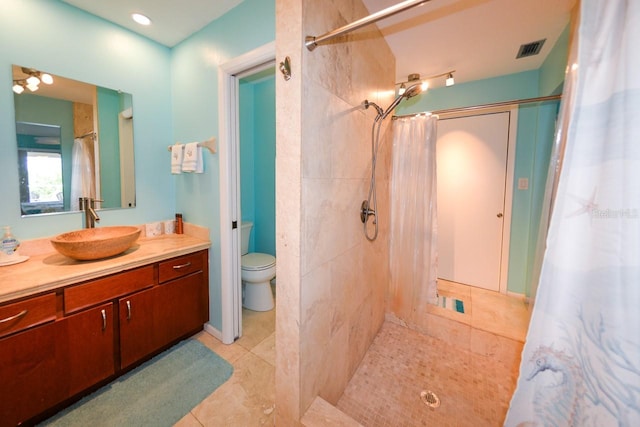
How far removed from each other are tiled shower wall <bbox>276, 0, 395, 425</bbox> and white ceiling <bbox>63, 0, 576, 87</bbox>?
1.37ft

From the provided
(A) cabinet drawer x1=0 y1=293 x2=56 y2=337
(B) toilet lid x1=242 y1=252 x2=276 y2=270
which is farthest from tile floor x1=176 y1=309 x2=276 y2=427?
(A) cabinet drawer x1=0 y1=293 x2=56 y2=337

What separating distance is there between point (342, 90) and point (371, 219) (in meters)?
0.91

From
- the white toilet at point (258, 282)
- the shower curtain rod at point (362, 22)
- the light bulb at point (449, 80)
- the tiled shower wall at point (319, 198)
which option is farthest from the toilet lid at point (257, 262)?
the light bulb at point (449, 80)

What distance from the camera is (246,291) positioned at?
8.20 feet

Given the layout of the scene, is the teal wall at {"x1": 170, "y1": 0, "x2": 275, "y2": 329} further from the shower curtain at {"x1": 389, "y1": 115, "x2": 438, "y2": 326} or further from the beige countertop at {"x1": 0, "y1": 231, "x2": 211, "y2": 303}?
the shower curtain at {"x1": 389, "y1": 115, "x2": 438, "y2": 326}

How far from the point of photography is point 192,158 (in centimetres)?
190

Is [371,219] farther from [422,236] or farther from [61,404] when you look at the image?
[61,404]

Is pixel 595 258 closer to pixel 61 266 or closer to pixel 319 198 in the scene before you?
pixel 319 198

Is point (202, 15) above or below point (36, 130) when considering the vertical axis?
→ above

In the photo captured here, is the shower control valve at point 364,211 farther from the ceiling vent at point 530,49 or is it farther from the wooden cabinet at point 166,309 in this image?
the ceiling vent at point 530,49

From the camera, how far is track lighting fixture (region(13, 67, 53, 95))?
1470 mm

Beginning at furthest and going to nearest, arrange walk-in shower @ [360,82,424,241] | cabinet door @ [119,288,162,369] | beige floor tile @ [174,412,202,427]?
walk-in shower @ [360,82,424,241], cabinet door @ [119,288,162,369], beige floor tile @ [174,412,202,427]

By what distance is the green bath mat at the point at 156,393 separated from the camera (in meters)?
1.31

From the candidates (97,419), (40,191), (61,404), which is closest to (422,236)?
(97,419)
